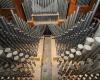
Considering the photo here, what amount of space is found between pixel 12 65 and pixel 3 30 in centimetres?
49

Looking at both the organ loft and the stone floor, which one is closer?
the organ loft

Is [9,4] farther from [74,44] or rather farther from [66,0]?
[74,44]

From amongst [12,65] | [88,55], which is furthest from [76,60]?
[12,65]

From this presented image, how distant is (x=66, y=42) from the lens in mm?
2732

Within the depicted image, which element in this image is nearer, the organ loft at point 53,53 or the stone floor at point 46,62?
the organ loft at point 53,53

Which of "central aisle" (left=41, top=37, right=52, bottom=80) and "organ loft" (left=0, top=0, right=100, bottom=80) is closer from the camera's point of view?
"organ loft" (left=0, top=0, right=100, bottom=80)

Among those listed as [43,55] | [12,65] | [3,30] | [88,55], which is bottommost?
[43,55]

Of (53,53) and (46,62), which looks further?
(53,53)

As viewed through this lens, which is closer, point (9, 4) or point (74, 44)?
point (74, 44)

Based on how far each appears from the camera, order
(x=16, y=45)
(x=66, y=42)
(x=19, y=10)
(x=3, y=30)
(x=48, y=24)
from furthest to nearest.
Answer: (x=48, y=24)
(x=19, y=10)
(x=66, y=42)
(x=16, y=45)
(x=3, y=30)

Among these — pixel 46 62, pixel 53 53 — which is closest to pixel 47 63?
pixel 46 62

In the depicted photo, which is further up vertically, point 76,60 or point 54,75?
point 76,60

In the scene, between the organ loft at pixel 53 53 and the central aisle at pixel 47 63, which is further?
the central aisle at pixel 47 63

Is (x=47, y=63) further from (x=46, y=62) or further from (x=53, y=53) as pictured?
(x=53, y=53)
